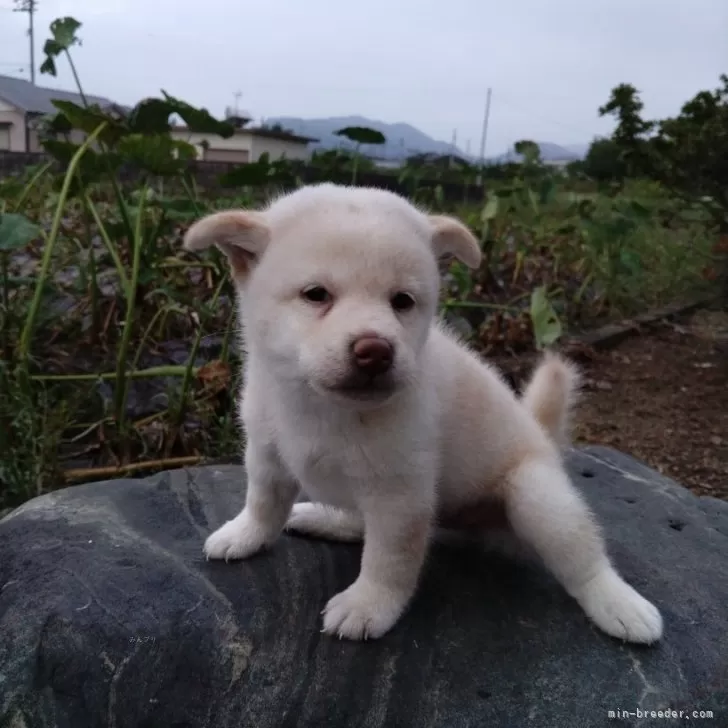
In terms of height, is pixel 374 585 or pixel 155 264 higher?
pixel 155 264

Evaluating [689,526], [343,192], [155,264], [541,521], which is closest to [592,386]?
[689,526]

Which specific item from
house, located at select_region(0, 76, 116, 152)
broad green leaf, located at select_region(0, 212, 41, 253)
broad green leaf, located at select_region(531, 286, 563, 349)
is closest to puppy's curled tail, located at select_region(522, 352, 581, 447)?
broad green leaf, located at select_region(531, 286, 563, 349)

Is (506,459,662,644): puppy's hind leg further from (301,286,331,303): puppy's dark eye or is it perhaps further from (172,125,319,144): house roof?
(172,125,319,144): house roof

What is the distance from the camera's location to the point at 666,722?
A: 178cm

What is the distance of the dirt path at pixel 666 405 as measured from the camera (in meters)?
4.21

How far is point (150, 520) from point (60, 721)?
730 mm

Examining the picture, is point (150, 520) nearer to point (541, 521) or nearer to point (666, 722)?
point (541, 521)

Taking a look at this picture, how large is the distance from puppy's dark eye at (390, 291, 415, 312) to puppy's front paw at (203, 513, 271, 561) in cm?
84

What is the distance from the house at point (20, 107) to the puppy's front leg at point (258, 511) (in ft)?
11.4

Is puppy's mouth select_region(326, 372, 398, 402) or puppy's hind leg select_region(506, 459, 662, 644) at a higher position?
puppy's mouth select_region(326, 372, 398, 402)

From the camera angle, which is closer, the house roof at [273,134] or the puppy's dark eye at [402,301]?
the puppy's dark eye at [402,301]

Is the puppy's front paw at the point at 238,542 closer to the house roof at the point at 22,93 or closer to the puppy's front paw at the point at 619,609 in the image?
the puppy's front paw at the point at 619,609

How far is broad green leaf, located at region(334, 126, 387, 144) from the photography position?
15.8ft

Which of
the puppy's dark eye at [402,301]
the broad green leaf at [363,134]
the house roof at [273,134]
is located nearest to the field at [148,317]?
the broad green leaf at [363,134]
